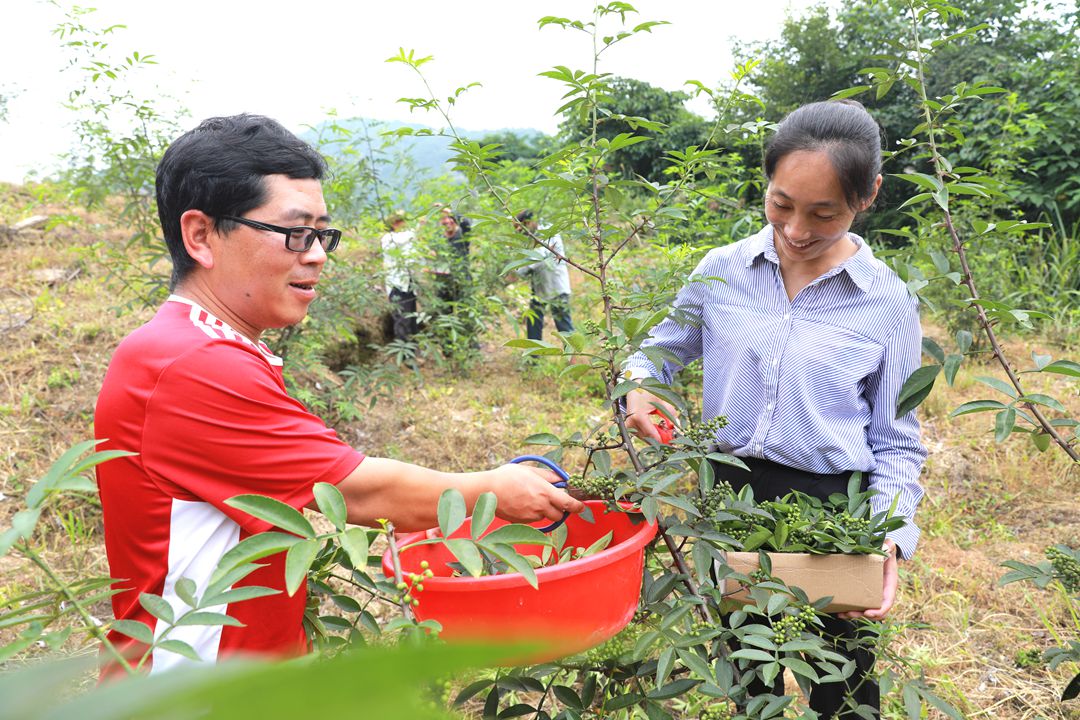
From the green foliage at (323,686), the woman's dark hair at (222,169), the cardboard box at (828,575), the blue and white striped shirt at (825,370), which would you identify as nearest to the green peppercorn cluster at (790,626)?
the cardboard box at (828,575)

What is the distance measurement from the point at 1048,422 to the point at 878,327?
42cm

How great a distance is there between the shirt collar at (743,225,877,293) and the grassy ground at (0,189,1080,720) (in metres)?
0.75

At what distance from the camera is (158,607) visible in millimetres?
883

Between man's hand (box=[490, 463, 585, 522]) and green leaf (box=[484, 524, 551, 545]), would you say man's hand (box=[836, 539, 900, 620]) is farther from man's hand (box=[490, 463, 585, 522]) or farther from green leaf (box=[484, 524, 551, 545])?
green leaf (box=[484, 524, 551, 545])

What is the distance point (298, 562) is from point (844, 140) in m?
1.40

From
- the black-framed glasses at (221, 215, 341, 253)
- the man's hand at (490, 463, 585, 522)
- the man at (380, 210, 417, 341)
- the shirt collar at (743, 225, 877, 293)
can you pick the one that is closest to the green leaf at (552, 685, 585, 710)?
the man's hand at (490, 463, 585, 522)

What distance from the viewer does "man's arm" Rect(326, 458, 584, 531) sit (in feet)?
4.11

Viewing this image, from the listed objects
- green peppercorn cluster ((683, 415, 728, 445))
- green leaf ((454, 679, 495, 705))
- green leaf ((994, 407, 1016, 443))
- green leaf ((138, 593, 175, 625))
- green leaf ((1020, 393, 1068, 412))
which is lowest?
green leaf ((454, 679, 495, 705))

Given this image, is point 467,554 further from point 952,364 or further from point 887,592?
point 887,592

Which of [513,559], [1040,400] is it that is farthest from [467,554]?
[1040,400]

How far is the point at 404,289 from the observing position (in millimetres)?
4992

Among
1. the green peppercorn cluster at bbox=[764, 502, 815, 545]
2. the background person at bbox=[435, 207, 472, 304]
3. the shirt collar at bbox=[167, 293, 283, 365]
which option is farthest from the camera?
the background person at bbox=[435, 207, 472, 304]

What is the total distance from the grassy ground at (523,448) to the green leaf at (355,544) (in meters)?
1.29

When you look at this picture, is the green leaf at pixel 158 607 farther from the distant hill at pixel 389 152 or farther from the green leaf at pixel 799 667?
the distant hill at pixel 389 152
